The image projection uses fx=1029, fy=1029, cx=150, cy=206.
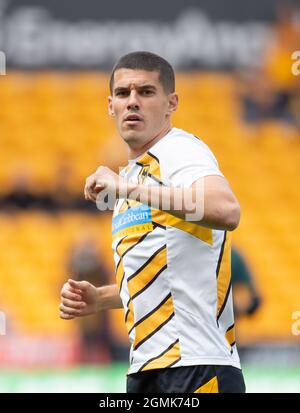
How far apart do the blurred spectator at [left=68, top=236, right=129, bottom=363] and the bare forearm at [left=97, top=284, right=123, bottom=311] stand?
21.7 ft

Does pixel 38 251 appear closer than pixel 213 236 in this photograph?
No

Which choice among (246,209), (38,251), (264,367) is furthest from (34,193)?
(264,367)

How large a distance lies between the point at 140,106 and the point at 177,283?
668 millimetres

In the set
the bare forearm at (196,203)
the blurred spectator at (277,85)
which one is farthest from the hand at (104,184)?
the blurred spectator at (277,85)

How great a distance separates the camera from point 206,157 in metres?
3.55

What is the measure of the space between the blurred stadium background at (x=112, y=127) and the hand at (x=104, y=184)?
797cm

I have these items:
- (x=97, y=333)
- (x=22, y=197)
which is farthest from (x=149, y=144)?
(x=22, y=197)

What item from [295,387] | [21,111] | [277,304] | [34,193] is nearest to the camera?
[295,387]

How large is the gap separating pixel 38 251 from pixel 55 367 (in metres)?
2.24

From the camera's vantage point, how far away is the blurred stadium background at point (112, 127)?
12211 mm

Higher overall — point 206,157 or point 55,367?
point 55,367

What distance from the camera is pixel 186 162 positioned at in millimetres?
3539

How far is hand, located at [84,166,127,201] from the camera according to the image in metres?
3.33

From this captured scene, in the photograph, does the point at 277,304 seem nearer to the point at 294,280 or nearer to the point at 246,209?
the point at 294,280
